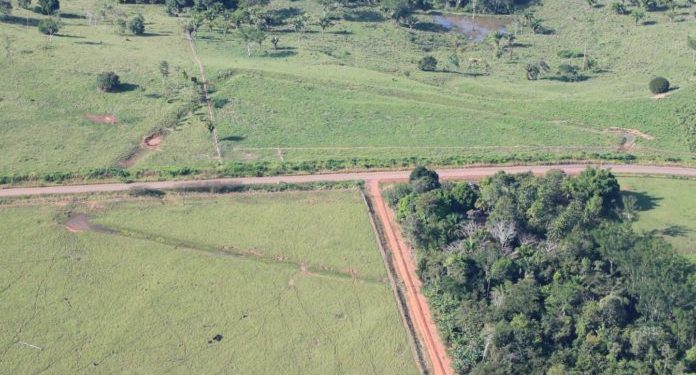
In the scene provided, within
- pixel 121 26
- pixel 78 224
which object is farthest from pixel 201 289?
pixel 121 26

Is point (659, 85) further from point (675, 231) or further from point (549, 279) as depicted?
point (549, 279)

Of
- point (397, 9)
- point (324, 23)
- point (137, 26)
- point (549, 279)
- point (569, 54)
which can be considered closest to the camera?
point (549, 279)

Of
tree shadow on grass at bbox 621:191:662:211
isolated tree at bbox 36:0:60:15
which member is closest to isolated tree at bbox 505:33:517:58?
tree shadow on grass at bbox 621:191:662:211

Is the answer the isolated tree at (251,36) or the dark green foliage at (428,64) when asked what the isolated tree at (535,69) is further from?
the isolated tree at (251,36)

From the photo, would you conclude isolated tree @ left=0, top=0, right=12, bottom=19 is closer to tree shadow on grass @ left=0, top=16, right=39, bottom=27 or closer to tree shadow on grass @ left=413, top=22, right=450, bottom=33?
tree shadow on grass @ left=0, top=16, right=39, bottom=27

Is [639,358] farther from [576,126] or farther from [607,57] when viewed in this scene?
[607,57]
